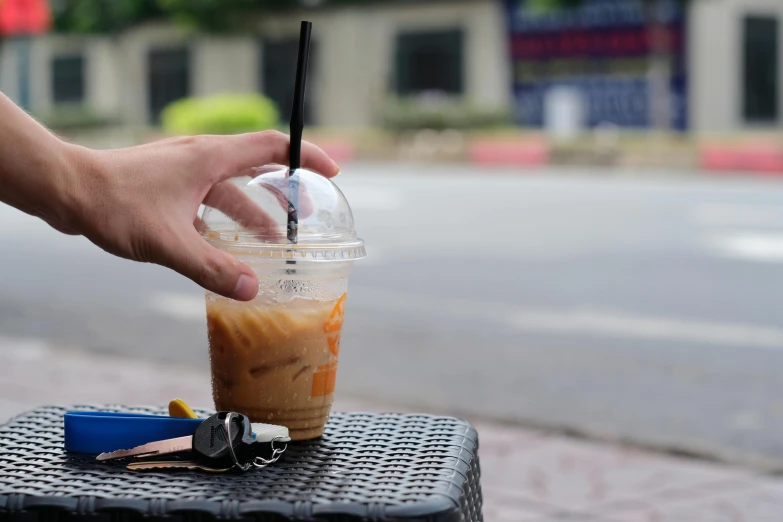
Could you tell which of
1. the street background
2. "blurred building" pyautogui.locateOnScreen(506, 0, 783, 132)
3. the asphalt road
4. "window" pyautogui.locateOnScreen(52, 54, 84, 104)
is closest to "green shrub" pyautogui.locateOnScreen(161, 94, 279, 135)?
the street background

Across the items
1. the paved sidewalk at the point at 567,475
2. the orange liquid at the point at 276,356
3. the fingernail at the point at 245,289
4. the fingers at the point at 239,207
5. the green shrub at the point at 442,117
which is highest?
the fingers at the point at 239,207

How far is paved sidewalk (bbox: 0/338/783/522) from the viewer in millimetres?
3365

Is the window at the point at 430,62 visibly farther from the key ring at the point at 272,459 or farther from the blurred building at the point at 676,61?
the key ring at the point at 272,459

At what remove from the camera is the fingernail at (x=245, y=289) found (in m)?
1.56

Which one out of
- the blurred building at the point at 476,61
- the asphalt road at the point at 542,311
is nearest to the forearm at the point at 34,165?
the asphalt road at the point at 542,311

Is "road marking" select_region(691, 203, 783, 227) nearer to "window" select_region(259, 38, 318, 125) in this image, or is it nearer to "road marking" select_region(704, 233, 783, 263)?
"road marking" select_region(704, 233, 783, 263)

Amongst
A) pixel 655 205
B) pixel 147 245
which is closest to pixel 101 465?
pixel 147 245

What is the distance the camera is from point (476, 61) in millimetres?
27109

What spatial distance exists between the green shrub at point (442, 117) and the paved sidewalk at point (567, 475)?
705 inches

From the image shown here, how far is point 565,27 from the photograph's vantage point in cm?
2541

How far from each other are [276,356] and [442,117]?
69.6ft

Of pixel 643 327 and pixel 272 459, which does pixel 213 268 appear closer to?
pixel 272 459

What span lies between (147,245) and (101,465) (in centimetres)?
31

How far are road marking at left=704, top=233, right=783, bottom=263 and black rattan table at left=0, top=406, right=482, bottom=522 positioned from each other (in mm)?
8259
